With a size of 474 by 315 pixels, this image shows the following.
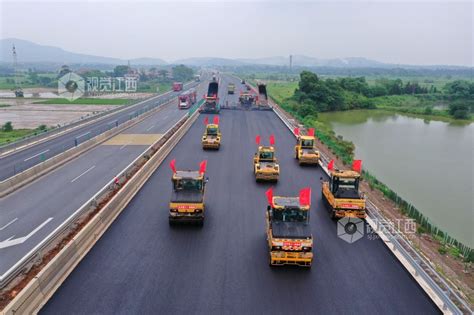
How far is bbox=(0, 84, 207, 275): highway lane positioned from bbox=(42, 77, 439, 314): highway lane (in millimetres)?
3709

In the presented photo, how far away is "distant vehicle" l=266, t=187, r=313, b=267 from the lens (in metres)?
14.5

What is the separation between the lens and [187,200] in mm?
18156

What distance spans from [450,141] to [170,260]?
181 ft

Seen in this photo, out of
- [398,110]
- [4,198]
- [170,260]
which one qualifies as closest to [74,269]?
[170,260]

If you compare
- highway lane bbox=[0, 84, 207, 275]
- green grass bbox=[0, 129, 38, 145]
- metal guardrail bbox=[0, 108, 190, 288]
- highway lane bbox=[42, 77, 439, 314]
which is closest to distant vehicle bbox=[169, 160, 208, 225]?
highway lane bbox=[42, 77, 439, 314]

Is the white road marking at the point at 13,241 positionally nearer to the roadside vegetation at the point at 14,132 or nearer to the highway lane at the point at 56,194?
the highway lane at the point at 56,194

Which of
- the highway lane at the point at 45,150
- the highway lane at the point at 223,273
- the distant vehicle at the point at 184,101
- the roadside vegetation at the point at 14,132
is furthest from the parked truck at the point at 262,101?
the highway lane at the point at 223,273

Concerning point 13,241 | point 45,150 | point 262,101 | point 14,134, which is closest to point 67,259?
point 13,241

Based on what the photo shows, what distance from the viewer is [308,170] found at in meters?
29.0

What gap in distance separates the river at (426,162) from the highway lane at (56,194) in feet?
78.3

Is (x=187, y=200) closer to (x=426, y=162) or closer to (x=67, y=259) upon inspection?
(x=67, y=259)

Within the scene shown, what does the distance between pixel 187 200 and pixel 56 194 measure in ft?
36.8

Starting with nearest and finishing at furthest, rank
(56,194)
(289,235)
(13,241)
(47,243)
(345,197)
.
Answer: (289,235)
(47,243)
(13,241)
(345,197)
(56,194)

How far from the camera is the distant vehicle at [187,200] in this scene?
1797cm
